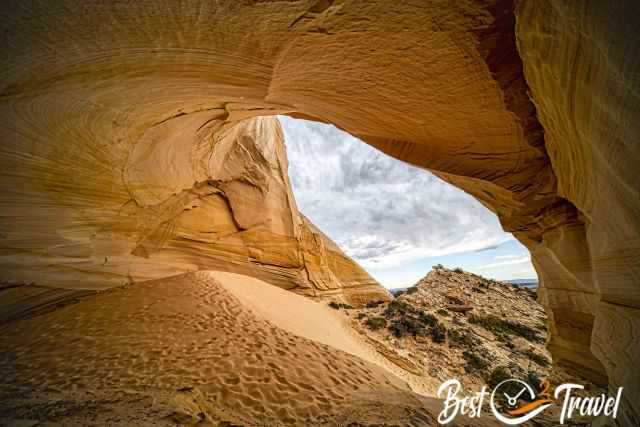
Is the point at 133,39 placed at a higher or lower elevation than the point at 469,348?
higher

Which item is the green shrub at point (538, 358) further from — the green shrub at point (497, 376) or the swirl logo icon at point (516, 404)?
the swirl logo icon at point (516, 404)

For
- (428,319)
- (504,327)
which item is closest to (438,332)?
(428,319)

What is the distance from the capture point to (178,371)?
4.18 metres

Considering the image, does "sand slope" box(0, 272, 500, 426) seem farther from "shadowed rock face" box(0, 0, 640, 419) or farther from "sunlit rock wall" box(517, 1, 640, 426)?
"sunlit rock wall" box(517, 1, 640, 426)

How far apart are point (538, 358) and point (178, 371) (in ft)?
39.8

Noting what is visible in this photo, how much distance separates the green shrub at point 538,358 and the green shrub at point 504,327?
109 cm

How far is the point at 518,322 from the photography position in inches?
472

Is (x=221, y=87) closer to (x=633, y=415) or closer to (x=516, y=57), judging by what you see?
(x=516, y=57)

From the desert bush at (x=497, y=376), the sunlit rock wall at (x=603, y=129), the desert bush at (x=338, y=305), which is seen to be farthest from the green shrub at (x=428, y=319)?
the sunlit rock wall at (x=603, y=129)

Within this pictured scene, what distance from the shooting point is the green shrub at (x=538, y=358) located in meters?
8.78

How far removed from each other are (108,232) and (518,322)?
17894mm

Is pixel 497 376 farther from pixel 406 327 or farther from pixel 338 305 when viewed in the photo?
pixel 338 305

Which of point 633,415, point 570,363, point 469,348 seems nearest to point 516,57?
point 633,415

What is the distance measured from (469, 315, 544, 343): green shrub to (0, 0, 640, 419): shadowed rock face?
22.2 feet
